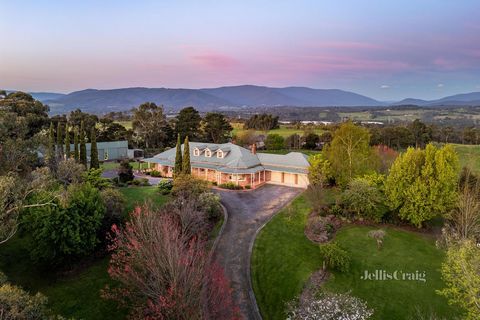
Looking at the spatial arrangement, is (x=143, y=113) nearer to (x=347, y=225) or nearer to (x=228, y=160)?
(x=228, y=160)

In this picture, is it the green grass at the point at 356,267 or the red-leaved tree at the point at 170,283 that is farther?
the green grass at the point at 356,267

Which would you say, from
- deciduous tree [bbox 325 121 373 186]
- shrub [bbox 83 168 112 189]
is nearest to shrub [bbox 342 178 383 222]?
deciduous tree [bbox 325 121 373 186]

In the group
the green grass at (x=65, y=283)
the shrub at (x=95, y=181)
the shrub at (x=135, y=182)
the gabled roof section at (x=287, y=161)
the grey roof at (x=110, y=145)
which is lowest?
the green grass at (x=65, y=283)

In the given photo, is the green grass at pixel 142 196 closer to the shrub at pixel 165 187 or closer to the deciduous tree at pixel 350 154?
the shrub at pixel 165 187

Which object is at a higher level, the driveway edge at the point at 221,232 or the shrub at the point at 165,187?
the shrub at the point at 165,187

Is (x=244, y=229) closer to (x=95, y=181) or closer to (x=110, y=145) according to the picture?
(x=95, y=181)

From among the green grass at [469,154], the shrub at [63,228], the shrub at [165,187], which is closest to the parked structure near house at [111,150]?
the shrub at [165,187]
